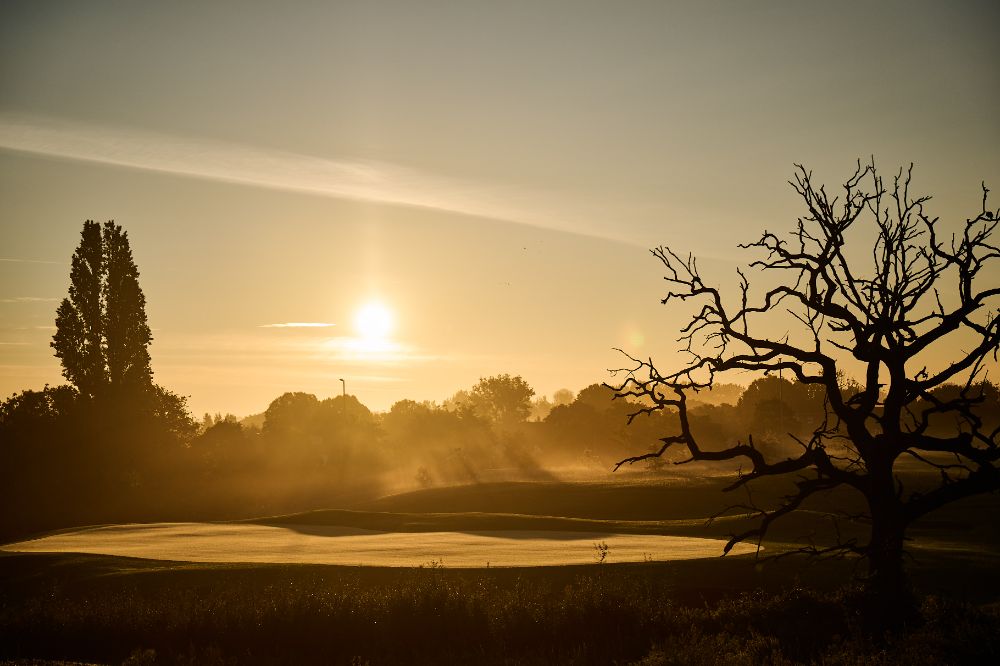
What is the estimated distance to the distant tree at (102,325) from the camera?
71938 millimetres

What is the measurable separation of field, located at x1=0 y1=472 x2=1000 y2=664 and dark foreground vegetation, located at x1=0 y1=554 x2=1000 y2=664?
52 millimetres

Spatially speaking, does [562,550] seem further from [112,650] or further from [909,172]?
[909,172]

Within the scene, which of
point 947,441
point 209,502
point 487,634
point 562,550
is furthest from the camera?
point 209,502

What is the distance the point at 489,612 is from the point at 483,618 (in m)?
0.27

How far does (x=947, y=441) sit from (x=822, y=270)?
395 cm

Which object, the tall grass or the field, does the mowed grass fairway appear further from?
the tall grass

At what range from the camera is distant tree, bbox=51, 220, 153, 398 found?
71.9 meters

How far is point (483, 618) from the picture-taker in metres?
21.2

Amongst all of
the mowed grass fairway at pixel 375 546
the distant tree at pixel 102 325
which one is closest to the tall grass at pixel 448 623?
the mowed grass fairway at pixel 375 546

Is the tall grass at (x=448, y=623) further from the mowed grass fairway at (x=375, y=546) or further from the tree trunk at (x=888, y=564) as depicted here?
the mowed grass fairway at (x=375, y=546)

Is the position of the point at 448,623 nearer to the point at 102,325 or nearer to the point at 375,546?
the point at 375,546

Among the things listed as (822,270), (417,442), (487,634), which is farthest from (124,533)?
(417,442)

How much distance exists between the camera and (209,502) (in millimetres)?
79562

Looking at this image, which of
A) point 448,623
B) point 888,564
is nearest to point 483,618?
point 448,623
